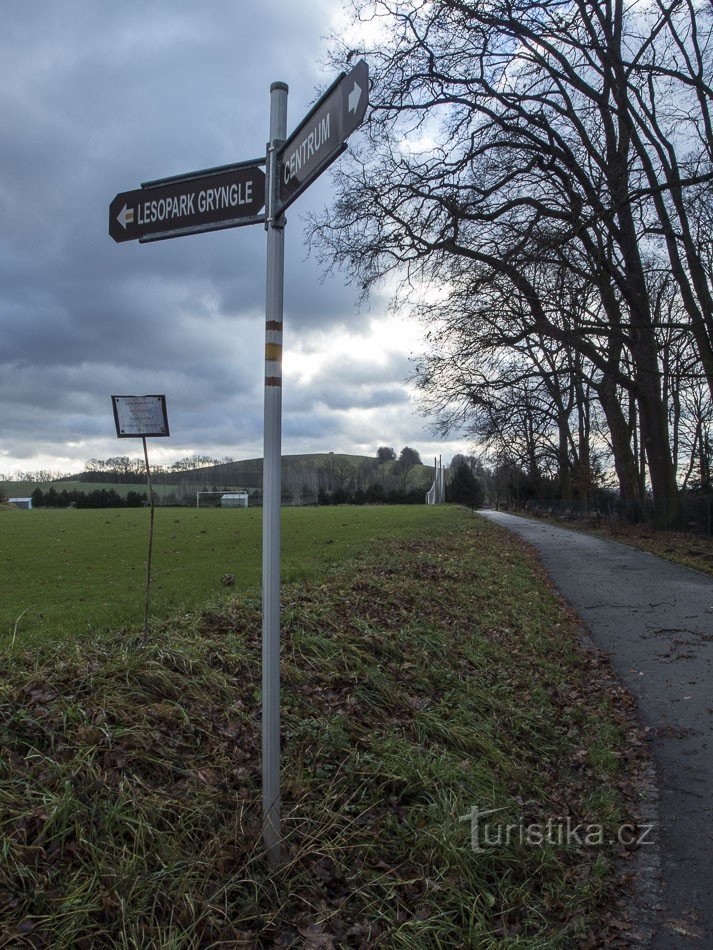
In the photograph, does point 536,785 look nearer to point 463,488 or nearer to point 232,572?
point 232,572

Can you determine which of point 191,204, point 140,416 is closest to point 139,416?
point 140,416

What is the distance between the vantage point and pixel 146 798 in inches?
122

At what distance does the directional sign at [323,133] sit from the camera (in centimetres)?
249

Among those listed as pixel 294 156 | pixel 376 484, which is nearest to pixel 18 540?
pixel 294 156

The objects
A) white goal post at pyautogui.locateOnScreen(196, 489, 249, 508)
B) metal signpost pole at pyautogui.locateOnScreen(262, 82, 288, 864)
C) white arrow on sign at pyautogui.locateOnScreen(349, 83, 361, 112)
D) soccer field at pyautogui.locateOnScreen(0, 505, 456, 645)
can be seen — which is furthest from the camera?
white goal post at pyautogui.locateOnScreen(196, 489, 249, 508)

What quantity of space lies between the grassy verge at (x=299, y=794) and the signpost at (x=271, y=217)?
1.15 ft

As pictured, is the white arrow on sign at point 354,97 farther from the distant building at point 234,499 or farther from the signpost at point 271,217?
the distant building at point 234,499

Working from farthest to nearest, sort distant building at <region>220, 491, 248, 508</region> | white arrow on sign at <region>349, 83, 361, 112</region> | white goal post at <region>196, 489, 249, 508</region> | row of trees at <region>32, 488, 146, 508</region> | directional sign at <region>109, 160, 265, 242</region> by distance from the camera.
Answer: row of trees at <region>32, 488, 146, 508</region> < white goal post at <region>196, 489, 249, 508</region> < distant building at <region>220, 491, 248, 508</region> < directional sign at <region>109, 160, 265, 242</region> < white arrow on sign at <region>349, 83, 361, 112</region>

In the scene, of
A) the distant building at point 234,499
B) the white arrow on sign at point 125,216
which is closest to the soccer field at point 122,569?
the white arrow on sign at point 125,216

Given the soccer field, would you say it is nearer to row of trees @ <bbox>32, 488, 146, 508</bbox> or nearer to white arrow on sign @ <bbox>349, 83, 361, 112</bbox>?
white arrow on sign @ <bbox>349, 83, 361, 112</bbox>

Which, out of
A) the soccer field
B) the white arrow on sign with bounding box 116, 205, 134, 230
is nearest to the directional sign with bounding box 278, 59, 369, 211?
the white arrow on sign with bounding box 116, 205, 134, 230

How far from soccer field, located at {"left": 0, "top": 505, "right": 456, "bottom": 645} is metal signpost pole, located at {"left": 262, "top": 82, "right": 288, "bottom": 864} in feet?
11.3

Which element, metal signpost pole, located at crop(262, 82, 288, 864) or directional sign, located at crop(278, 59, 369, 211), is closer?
directional sign, located at crop(278, 59, 369, 211)

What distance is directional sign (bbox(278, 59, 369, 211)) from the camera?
8.18ft
